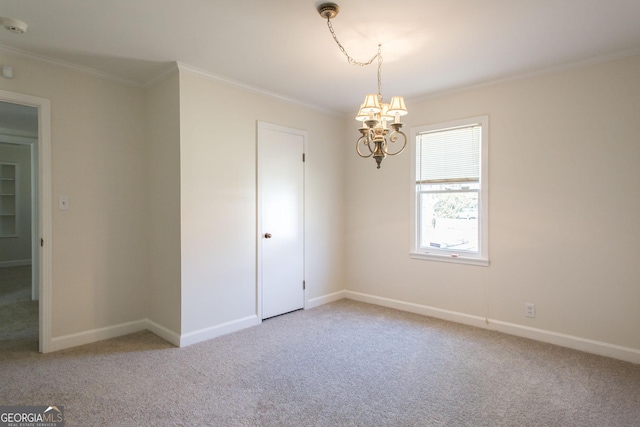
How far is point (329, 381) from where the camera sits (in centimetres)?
255

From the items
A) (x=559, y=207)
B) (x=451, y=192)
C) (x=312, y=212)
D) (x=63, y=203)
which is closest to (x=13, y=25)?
(x=63, y=203)

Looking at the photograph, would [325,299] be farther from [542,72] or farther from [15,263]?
[15,263]

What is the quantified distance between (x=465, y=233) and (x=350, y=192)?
5.36 ft

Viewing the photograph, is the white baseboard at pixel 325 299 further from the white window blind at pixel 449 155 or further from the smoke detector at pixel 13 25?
the smoke detector at pixel 13 25

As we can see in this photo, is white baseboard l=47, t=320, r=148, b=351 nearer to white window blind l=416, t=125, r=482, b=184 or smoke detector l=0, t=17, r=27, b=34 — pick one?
smoke detector l=0, t=17, r=27, b=34

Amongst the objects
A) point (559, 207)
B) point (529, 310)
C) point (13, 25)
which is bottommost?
point (529, 310)

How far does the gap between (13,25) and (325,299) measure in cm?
395

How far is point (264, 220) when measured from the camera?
390cm

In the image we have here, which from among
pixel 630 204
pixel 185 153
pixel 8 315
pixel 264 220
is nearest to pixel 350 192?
pixel 264 220

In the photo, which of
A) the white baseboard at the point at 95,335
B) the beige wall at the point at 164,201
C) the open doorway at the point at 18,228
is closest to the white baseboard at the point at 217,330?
the beige wall at the point at 164,201

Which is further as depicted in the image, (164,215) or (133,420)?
(164,215)

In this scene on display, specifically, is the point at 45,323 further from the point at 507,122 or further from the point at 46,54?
the point at 507,122

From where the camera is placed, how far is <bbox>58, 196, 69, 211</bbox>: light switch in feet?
10.3

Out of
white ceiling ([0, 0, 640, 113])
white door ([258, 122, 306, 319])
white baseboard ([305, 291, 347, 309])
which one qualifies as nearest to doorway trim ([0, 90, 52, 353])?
white ceiling ([0, 0, 640, 113])
